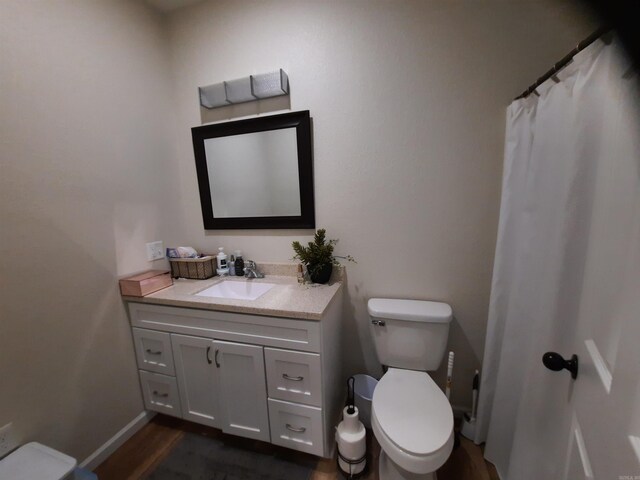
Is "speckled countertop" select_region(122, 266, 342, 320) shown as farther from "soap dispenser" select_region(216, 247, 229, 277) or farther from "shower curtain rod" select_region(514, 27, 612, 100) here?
"shower curtain rod" select_region(514, 27, 612, 100)

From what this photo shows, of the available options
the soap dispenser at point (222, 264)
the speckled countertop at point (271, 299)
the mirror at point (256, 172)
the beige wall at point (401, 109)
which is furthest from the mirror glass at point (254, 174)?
the speckled countertop at point (271, 299)

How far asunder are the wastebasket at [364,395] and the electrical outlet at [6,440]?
61.0 inches

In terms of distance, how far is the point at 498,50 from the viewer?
120 cm

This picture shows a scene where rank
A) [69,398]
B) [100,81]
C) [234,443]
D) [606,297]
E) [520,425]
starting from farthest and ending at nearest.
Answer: [234,443] < [100,81] < [69,398] < [520,425] < [606,297]

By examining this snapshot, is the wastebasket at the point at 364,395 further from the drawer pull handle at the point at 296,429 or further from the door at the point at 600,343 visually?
the door at the point at 600,343

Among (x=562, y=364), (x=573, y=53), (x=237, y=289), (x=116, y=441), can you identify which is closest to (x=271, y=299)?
(x=237, y=289)

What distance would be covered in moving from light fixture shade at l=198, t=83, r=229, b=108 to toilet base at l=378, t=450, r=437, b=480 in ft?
7.03

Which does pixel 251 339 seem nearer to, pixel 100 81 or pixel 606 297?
pixel 606 297

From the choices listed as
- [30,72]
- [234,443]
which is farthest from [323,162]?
[234,443]

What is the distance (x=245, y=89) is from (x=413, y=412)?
1915mm

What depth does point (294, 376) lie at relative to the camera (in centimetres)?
120

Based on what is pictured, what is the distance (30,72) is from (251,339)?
4.97ft

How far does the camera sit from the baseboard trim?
4.18 feet

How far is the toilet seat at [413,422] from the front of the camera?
2.95 feet
